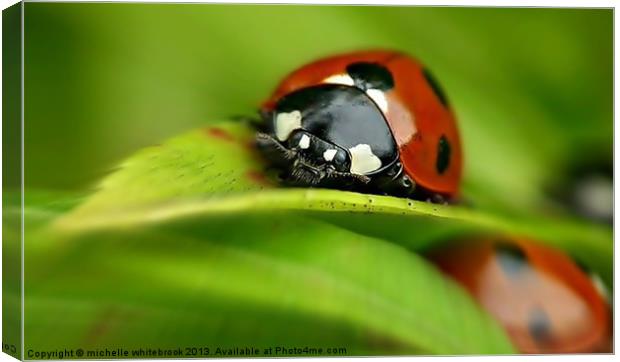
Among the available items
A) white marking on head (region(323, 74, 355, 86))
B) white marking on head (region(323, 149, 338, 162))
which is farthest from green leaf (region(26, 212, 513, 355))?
white marking on head (region(323, 74, 355, 86))

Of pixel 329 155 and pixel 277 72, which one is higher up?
pixel 277 72

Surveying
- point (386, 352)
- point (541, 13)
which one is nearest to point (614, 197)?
point (541, 13)

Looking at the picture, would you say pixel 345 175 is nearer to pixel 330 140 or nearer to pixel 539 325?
pixel 330 140

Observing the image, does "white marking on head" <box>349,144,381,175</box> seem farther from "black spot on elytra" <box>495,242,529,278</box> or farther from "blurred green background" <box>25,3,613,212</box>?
"black spot on elytra" <box>495,242,529,278</box>

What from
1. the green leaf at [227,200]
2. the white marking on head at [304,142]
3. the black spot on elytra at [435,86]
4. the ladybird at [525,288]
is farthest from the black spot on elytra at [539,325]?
the white marking on head at [304,142]

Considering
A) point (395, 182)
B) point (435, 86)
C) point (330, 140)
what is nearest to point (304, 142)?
point (330, 140)

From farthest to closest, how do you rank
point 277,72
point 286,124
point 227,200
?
point 277,72 < point 286,124 < point 227,200

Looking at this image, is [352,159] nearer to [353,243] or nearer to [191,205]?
[353,243]
